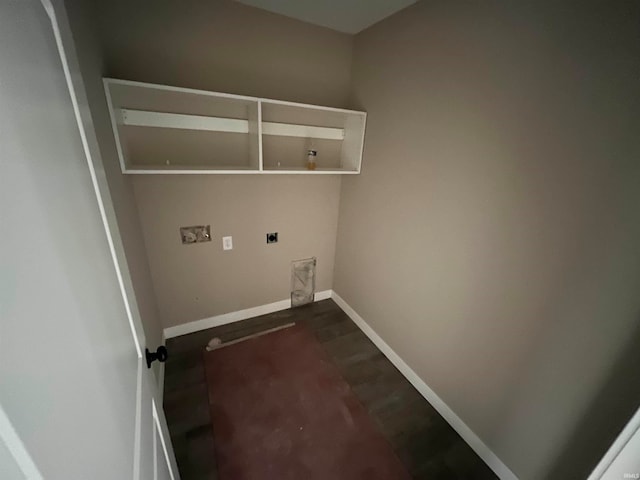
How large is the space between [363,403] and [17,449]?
1.81m

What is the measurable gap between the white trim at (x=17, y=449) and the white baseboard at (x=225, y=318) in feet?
7.07

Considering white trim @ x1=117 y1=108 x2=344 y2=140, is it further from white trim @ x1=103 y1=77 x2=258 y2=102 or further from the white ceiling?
the white ceiling

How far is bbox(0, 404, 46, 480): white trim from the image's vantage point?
23 centimetres

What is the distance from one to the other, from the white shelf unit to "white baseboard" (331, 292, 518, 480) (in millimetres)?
1402

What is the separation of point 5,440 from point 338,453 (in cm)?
160

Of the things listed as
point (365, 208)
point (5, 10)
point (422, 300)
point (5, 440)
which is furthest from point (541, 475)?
point (5, 10)

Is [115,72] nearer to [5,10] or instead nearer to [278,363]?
[5,10]

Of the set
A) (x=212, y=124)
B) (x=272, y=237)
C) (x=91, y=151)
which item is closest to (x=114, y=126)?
(x=212, y=124)

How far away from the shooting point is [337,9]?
162 cm

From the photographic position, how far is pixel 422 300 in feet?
5.64

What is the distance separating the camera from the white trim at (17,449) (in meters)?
0.23

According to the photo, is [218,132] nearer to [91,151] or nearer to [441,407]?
[91,151]

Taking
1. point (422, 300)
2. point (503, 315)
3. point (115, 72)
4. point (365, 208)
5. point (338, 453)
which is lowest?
point (338, 453)

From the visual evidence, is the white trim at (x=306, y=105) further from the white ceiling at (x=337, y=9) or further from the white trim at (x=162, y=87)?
the white ceiling at (x=337, y=9)
